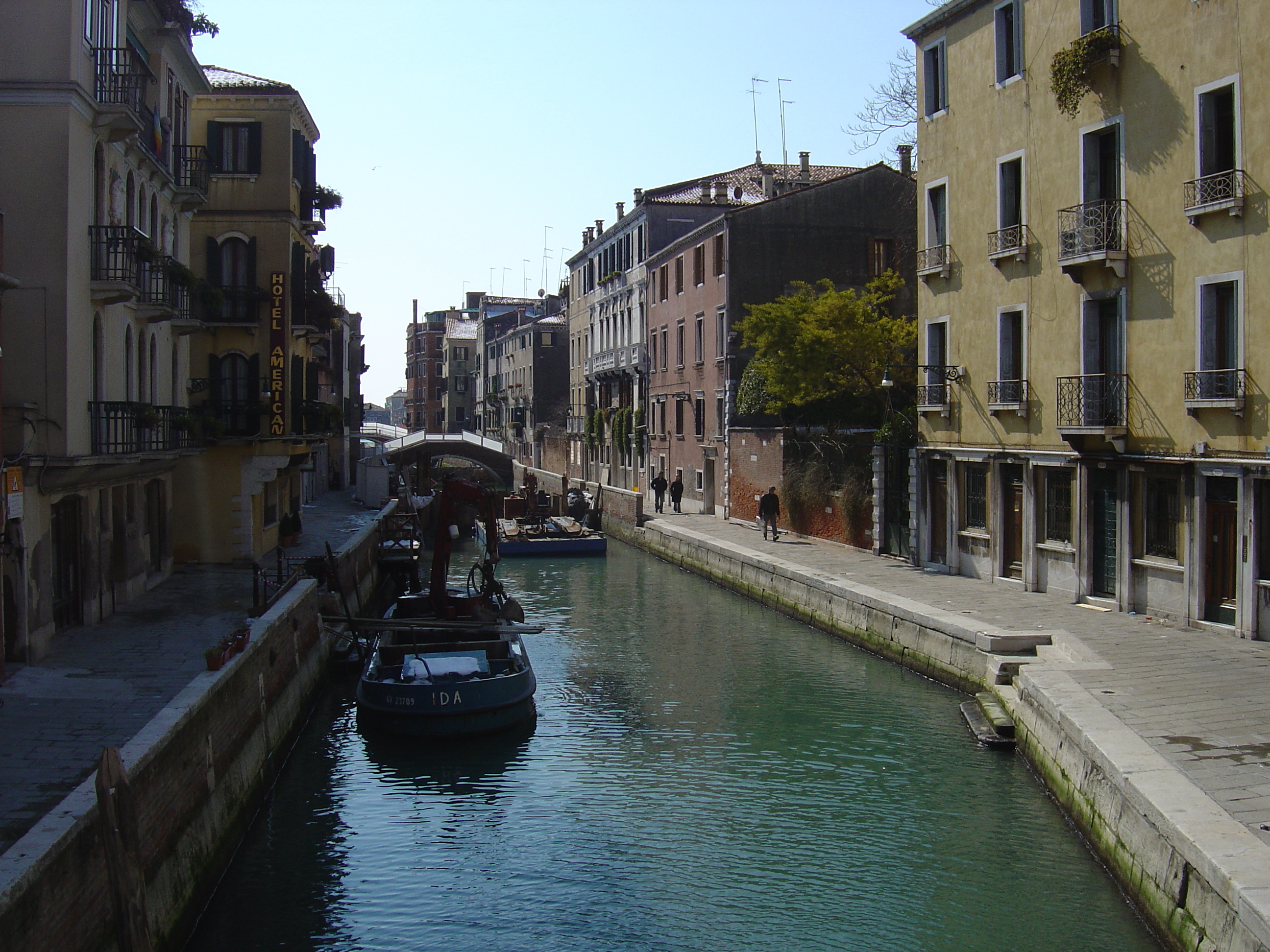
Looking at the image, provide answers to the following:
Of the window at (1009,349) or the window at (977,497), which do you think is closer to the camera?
the window at (1009,349)

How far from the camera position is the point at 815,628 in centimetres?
2191

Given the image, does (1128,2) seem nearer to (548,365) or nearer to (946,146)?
(946,146)

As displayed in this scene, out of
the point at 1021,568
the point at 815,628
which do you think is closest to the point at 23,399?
the point at 815,628

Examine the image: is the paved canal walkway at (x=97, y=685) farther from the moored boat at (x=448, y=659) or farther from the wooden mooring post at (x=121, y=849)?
the moored boat at (x=448, y=659)

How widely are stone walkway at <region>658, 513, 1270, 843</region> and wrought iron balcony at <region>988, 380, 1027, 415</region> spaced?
127 inches

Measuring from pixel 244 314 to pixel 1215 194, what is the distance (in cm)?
1784

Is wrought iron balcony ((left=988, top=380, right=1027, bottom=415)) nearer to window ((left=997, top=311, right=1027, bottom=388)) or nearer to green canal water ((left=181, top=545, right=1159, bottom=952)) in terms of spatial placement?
window ((left=997, top=311, right=1027, bottom=388))

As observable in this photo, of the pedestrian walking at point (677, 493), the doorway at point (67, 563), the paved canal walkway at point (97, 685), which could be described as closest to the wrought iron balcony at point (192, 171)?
the paved canal walkway at point (97, 685)

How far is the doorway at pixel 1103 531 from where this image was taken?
711 inches

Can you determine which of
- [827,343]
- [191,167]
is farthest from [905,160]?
[191,167]

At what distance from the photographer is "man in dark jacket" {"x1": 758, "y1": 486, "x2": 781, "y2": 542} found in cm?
2970

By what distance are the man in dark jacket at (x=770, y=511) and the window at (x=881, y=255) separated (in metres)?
9.23

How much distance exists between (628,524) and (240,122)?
19.4m

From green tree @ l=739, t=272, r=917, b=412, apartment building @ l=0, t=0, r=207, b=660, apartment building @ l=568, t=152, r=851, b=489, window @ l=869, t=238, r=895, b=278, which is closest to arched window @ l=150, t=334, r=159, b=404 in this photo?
apartment building @ l=0, t=0, r=207, b=660
